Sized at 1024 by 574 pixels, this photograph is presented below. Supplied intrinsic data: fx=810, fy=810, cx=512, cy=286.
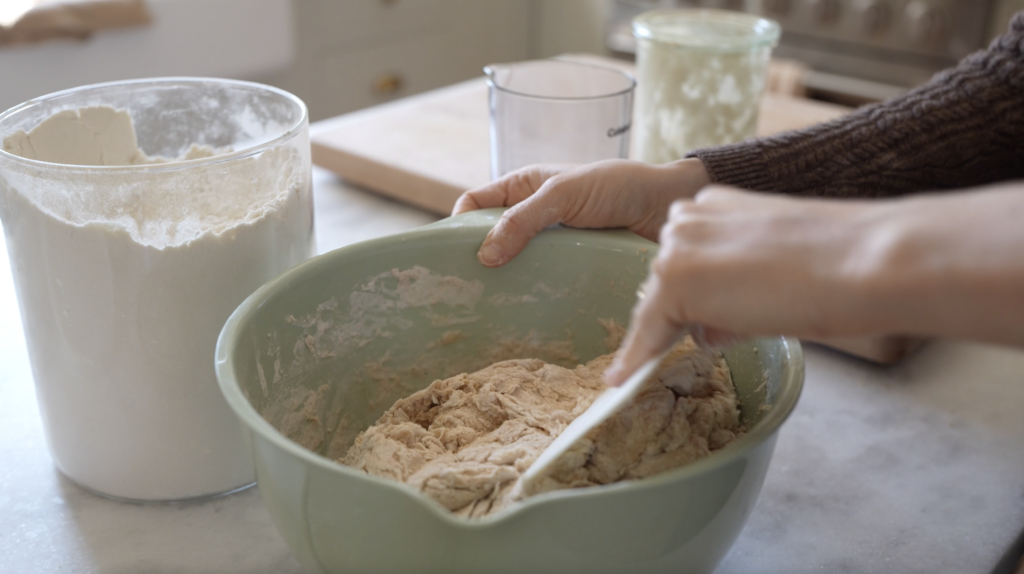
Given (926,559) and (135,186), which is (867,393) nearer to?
(926,559)

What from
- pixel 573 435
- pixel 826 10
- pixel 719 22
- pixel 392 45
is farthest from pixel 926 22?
pixel 573 435

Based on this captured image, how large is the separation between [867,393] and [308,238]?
1.77 ft

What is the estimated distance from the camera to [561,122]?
0.92m

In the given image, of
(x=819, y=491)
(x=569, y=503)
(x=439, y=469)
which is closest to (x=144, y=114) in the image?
(x=439, y=469)

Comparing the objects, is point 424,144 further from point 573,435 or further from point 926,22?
point 926,22

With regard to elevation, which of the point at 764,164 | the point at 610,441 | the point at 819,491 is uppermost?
the point at 764,164

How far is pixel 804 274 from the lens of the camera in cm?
37

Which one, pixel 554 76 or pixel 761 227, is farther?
pixel 554 76

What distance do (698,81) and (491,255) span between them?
521 mm

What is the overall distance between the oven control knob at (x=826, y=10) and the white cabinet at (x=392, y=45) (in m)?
1.05

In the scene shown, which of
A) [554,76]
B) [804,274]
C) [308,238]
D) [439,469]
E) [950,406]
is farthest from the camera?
[554,76]

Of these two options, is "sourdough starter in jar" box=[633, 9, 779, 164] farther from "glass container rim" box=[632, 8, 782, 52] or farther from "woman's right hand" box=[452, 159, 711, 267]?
"woman's right hand" box=[452, 159, 711, 267]

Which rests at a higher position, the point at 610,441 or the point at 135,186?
the point at 135,186

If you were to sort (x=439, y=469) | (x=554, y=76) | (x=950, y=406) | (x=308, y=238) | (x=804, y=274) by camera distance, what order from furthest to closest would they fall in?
(x=554, y=76) < (x=950, y=406) < (x=308, y=238) < (x=439, y=469) < (x=804, y=274)
